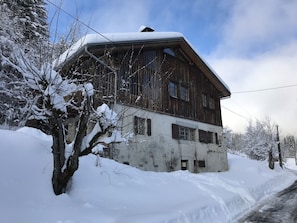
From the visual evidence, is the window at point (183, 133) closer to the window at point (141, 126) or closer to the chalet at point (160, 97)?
the chalet at point (160, 97)

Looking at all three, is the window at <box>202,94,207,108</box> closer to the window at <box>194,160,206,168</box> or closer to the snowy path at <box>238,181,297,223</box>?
the window at <box>194,160,206,168</box>

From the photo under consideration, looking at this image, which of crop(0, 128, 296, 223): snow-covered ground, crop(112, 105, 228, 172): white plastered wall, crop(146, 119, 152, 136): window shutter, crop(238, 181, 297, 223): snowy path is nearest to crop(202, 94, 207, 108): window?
crop(112, 105, 228, 172): white plastered wall

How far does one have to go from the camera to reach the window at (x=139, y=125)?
1227 cm

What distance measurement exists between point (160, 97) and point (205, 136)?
5.29 metres

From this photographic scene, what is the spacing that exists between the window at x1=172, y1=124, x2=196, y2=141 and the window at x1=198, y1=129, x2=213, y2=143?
0.77 meters

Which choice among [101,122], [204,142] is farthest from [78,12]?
[204,142]

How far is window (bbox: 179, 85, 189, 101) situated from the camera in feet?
52.8

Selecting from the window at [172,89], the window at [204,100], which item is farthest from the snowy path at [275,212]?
the window at [204,100]

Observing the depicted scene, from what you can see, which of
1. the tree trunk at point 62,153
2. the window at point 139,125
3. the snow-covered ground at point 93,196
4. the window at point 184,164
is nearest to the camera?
the snow-covered ground at point 93,196

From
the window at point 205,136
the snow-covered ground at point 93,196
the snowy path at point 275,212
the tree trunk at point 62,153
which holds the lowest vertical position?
the snowy path at point 275,212

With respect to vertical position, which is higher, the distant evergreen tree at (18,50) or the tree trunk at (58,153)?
the distant evergreen tree at (18,50)

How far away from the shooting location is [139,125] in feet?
41.0

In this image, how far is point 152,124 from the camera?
13227mm

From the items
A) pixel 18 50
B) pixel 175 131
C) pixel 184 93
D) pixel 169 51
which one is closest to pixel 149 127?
pixel 175 131
